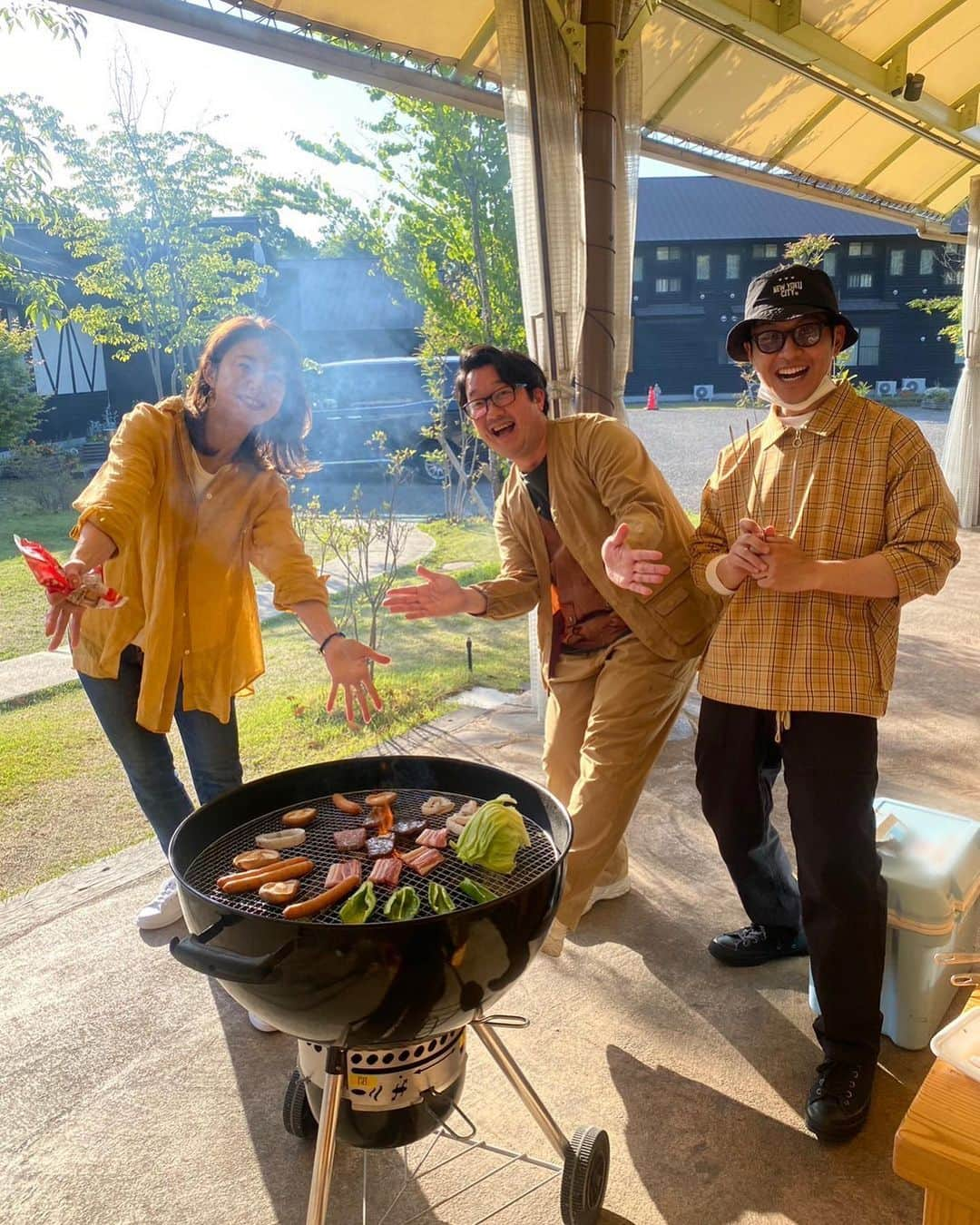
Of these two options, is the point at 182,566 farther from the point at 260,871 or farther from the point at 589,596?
the point at 589,596

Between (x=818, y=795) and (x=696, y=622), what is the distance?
725 millimetres

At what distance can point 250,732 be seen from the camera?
5.12 meters

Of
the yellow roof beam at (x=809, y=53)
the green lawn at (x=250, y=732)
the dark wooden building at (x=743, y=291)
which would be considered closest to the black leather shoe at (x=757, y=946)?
the green lawn at (x=250, y=732)

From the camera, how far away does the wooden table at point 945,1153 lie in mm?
1345

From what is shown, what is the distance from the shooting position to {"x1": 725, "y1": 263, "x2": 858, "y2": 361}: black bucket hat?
2.08 metres

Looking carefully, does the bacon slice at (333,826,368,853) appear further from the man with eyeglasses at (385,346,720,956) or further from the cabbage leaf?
the man with eyeglasses at (385,346,720,956)

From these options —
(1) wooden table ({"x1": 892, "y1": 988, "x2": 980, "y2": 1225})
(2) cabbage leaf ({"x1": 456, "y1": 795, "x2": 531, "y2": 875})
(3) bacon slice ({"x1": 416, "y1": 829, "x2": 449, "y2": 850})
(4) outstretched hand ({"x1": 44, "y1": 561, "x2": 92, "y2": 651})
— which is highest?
(4) outstretched hand ({"x1": 44, "y1": 561, "x2": 92, "y2": 651})

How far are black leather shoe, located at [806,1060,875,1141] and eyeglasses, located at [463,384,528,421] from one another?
198cm

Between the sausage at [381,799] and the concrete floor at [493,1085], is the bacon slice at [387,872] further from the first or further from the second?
the concrete floor at [493,1085]

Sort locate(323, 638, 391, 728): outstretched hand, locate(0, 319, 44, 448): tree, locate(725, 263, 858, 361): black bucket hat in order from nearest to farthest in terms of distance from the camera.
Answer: locate(725, 263, 858, 361): black bucket hat < locate(323, 638, 391, 728): outstretched hand < locate(0, 319, 44, 448): tree

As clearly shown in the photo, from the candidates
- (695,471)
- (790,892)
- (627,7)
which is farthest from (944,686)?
(695,471)

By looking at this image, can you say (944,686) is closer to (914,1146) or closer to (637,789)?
(637,789)

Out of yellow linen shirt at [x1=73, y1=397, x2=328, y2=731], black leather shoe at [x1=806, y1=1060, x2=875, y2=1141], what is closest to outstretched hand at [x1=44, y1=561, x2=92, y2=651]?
yellow linen shirt at [x1=73, y1=397, x2=328, y2=731]

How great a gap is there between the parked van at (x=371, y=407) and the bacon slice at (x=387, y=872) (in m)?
9.44
